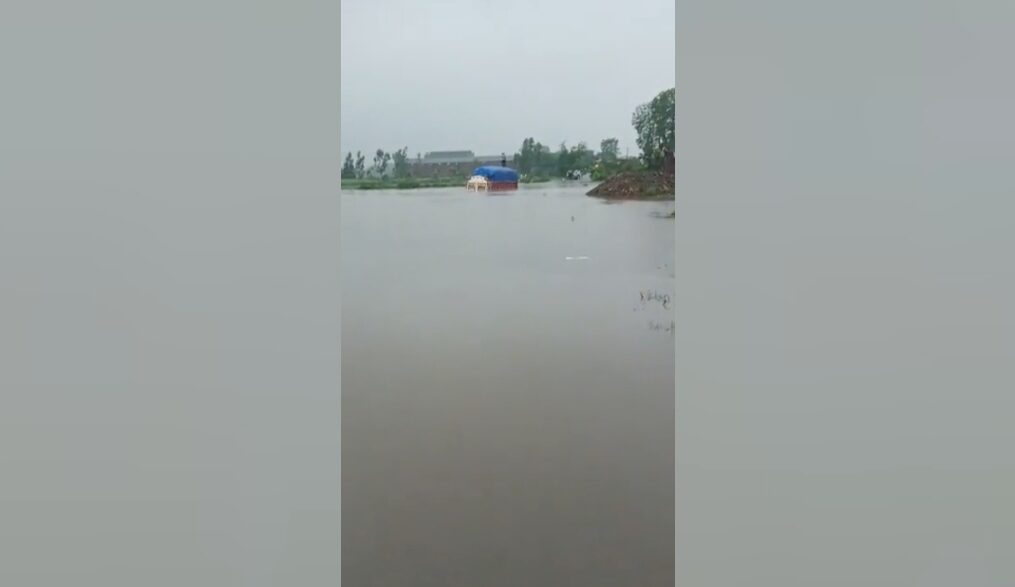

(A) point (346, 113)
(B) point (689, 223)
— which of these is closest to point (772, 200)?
(B) point (689, 223)

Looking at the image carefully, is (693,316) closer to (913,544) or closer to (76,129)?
(913,544)

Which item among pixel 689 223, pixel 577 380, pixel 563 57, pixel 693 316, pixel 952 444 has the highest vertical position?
pixel 563 57

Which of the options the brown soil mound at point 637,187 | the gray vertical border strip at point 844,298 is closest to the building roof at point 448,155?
the brown soil mound at point 637,187

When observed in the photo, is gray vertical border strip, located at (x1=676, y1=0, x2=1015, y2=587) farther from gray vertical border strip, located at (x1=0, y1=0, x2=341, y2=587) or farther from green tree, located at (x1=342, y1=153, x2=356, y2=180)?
gray vertical border strip, located at (x1=0, y1=0, x2=341, y2=587)

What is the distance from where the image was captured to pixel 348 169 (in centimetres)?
256

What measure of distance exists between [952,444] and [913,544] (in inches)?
11.0

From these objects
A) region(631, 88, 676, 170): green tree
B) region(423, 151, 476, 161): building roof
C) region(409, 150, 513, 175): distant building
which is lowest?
region(409, 150, 513, 175): distant building

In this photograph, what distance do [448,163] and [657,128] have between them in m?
0.58

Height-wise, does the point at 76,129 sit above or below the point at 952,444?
above

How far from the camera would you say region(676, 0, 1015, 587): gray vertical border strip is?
96.7 inches

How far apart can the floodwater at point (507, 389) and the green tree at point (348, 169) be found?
0.18 ft

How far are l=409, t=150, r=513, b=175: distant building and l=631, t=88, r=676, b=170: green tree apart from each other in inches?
14.3

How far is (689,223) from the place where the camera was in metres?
2.48

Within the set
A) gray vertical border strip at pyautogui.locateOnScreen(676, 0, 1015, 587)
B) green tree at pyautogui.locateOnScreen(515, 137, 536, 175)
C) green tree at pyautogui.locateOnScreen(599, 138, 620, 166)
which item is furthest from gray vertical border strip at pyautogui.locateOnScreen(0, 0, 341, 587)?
gray vertical border strip at pyautogui.locateOnScreen(676, 0, 1015, 587)
